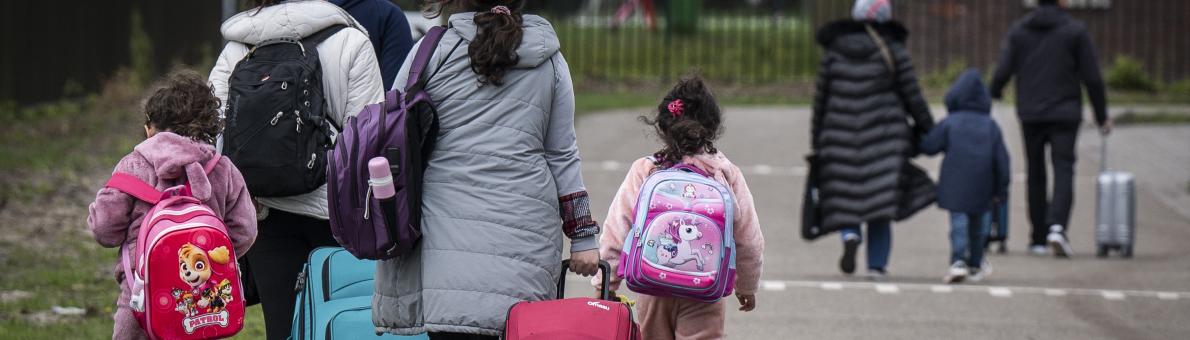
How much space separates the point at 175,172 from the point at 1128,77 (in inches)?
779

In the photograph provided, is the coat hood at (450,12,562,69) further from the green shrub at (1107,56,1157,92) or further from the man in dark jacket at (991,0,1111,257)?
the green shrub at (1107,56,1157,92)

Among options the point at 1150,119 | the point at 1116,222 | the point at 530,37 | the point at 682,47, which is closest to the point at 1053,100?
the point at 1116,222

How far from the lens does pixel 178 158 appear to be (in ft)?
14.9

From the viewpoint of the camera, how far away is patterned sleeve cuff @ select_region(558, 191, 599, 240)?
4262 millimetres

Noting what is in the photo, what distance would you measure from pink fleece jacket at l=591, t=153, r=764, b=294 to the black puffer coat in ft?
13.2

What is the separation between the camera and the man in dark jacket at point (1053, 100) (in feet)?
34.8

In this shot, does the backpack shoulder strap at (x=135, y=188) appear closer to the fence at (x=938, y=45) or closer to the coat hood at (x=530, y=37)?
the coat hood at (x=530, y=37)

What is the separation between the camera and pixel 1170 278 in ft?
31.3

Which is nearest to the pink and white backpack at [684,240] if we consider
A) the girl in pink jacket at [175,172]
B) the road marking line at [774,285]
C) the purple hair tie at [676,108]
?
the purple hair tie at [676,108]

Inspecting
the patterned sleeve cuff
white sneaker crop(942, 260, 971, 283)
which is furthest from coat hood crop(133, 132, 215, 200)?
white sneaker crop(942, 260, 971, 283)

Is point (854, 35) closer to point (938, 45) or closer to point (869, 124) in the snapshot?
point (869, 124)

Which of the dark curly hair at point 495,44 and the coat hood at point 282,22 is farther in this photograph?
the coat hood at point 282,22

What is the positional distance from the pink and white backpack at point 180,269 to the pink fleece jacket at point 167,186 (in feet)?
0.13

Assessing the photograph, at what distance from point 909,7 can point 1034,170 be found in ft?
41.9
